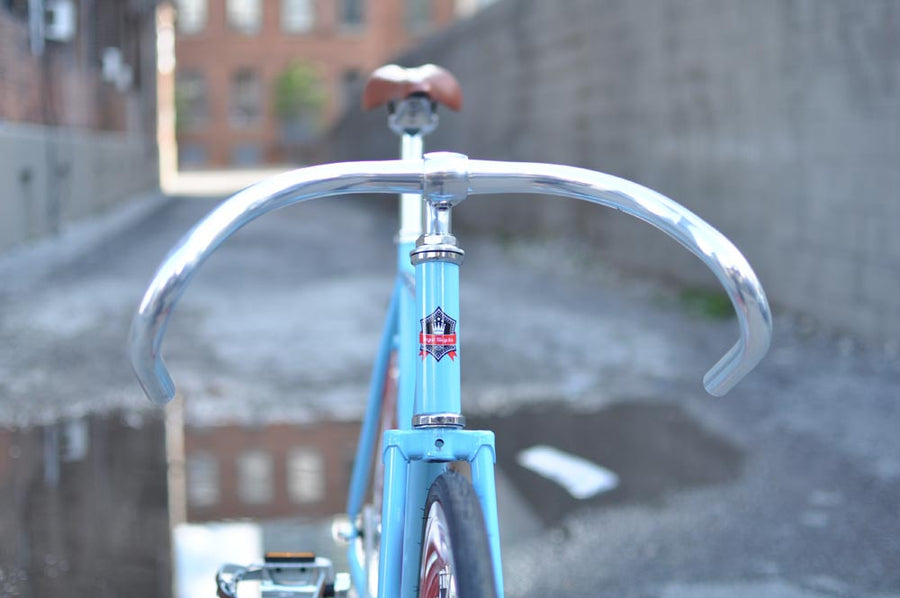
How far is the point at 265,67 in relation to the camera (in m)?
55.5

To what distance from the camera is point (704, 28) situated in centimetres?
946

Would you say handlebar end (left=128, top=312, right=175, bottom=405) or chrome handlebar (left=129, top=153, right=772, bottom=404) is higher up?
chrome handlebar (left=129, top=153, right=772, bottom=404)

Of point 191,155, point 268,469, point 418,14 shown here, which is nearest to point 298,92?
point 191,155

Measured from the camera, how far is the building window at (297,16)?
55062mm

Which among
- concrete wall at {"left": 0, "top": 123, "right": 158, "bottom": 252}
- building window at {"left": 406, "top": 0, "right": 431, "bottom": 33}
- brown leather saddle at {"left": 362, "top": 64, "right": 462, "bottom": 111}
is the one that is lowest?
brown leather saddle at {"left": 362, "top": 64, "right": 462, "bottom": 111}

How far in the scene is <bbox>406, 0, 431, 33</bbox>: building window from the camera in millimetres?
52156

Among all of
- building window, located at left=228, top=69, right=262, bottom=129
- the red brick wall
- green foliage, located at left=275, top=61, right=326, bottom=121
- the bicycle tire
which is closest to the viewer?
the bicycle tire

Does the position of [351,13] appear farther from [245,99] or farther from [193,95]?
[193,95]

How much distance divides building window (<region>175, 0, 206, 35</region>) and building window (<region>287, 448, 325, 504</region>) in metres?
52.1

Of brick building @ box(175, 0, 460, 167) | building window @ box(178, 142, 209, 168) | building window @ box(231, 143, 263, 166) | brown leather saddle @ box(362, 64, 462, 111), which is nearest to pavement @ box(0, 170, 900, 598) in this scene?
brown leather saddle @ box(362, 64, 462, 111)

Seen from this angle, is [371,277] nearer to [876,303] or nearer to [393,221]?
[876,303]

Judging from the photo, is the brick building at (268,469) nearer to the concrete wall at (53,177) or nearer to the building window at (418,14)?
the concrete wall at (53,177)

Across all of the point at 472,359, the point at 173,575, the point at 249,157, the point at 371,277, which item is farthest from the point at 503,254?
the point at 249,157

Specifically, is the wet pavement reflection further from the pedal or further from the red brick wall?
the red brick wall
